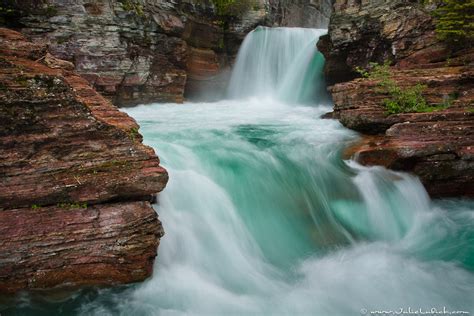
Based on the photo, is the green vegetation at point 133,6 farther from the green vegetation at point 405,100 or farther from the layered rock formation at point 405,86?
the green vegetation at point 405,100

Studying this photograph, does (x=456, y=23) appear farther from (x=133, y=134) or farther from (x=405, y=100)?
(x=133, y=134)

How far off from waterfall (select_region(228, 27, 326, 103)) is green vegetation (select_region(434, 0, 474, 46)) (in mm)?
5170

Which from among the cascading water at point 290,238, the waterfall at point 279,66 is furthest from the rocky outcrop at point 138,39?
the cascading water at point 290,238

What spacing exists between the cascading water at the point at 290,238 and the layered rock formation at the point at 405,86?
1.25 feet

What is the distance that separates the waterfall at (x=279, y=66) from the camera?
45.3 feet

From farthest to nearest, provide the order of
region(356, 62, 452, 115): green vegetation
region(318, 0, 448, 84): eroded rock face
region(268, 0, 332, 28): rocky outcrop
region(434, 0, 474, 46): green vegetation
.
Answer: region(268, 0, 332, 28): rocky outcrop, region(318, 0, 448, 84): eroded rock face, region(434, 0, 474, 46): green vegetation, region(356, 62, 452, 115): green vegetation

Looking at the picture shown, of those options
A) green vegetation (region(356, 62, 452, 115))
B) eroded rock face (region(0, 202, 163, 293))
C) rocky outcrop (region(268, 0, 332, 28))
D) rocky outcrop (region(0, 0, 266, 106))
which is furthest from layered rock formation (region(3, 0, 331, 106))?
eroded rock face (region(0, 202, 163, 293))

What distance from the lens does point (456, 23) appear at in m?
8.55

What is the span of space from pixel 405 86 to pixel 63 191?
289 inches

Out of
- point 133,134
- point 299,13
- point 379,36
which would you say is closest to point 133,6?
point 379,36

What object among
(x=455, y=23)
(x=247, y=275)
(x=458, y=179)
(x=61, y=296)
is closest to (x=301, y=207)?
(x=247, y=275)

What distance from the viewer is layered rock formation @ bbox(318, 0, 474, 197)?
6.28 m

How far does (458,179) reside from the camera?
6262 millimetres

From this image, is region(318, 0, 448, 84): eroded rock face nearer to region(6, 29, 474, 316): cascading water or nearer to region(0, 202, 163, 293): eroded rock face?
region(6, 29, 474, 316): cascading water
